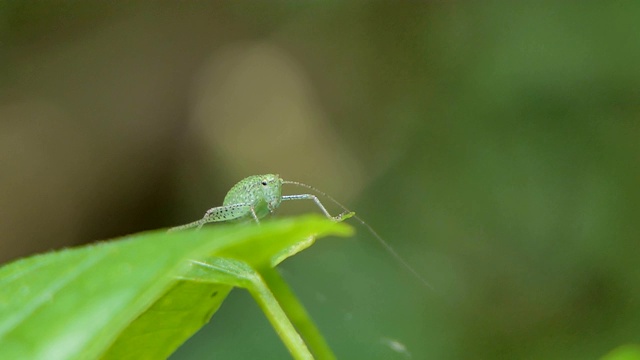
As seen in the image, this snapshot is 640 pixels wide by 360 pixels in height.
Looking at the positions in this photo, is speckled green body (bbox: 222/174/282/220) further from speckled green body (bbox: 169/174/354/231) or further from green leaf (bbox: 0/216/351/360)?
green leaf (bbox: 0/216/351/360)

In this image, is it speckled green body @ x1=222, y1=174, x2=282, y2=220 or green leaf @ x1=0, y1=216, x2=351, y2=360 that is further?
speckled green body @ x1=222, y1=174, x2=282, y2=220

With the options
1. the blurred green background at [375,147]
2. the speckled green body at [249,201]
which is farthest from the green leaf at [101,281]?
the blurred green background at [375,147]

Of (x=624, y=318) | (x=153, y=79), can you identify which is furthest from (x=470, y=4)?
(x=153, y=79)

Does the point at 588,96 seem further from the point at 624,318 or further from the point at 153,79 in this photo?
the point at 153,79

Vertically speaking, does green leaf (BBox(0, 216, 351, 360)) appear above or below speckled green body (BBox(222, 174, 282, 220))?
above

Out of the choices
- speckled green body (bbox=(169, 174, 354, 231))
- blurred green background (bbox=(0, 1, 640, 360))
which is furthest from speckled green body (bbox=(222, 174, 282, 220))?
blurred green background (bbox=(0, 1, 640, 360))

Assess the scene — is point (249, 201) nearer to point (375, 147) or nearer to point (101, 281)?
point (101, 281)
